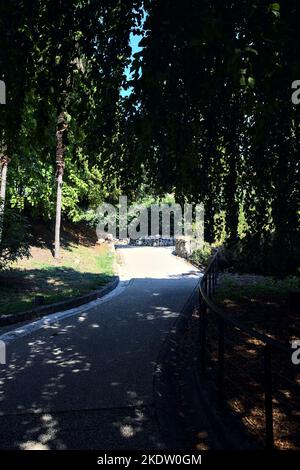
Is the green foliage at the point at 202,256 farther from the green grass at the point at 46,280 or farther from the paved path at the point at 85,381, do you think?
the paved path at the point at 85,381

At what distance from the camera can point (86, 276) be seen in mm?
16109

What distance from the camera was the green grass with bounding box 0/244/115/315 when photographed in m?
10.3

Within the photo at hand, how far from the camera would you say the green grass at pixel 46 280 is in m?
10.3

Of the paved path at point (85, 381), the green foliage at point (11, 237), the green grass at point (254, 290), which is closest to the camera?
the paved path at point (85, 381)

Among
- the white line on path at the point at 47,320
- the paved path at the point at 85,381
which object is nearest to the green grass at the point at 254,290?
the paved path at the point at 85,381

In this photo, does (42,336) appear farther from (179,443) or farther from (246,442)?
(246,442)

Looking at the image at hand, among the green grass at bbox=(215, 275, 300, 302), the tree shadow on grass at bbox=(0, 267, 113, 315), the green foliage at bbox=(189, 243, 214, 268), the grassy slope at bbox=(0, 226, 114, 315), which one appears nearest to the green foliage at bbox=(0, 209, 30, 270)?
the grassy slope at bbox=(0, 226, 114, 315)

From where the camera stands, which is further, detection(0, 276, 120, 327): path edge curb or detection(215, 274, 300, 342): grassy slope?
detection(0, 276, 120, 327): path edge curb

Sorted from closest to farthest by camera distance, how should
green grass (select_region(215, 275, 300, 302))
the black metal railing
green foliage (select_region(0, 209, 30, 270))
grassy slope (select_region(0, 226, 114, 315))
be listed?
the black metal railing, grassy slope (select_region(0, 226, 114, 315)), green grass (select_region(215, 275, 300, 302)), green foliage (select_region(0, 209, 30, 270))

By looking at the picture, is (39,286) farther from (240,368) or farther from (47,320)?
(240,368)

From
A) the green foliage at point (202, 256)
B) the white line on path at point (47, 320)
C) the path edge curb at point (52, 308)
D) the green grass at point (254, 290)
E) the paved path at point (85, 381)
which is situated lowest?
the paved path at point (85, 381)

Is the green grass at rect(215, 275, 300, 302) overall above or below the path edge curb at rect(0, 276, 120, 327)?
above

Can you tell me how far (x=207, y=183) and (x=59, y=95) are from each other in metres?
3.22

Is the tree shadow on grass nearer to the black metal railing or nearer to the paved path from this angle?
the paved path
